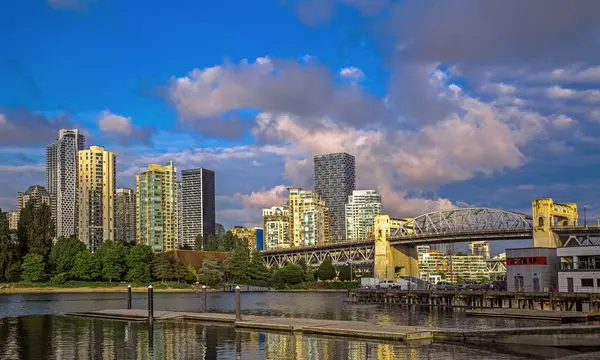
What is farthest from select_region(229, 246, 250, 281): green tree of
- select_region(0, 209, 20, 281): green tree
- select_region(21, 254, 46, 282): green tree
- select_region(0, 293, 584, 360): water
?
select_region(0, 293, 584, 360): water

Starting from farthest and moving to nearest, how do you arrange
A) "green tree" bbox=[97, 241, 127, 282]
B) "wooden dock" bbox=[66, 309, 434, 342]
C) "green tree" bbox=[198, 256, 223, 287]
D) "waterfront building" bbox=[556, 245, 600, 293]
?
"green tree" bbox=[198, 256, 223, 287], "green tree" bbox=[97, 241, 127, 282], "waterfront building" bbox=[556, 245, 600, 293], "wooden dock" bbox=[66, 309, 434, 342]

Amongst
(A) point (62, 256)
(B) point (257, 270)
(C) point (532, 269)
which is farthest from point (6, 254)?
(C) point (532, 269)

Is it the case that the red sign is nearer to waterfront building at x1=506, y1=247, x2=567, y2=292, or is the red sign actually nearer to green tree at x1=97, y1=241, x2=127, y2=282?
waterfront building at x1=506, y1=247, x2=567, y2=292

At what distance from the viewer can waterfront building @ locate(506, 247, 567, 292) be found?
90562mm

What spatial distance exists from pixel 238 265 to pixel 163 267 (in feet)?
78.2

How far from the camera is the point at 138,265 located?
167750 mm

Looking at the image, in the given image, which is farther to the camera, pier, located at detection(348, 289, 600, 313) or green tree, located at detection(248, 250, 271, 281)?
green tree, located at detection(248, 250, 271, 281)

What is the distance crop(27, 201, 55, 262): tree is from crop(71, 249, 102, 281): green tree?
792cm

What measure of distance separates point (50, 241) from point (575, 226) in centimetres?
13316

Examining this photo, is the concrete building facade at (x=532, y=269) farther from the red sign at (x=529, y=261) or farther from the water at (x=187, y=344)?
the water at (x=187, y=344)

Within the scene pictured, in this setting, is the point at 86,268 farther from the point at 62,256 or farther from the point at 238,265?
the point at 238,265

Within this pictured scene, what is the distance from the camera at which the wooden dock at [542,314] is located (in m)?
64.9

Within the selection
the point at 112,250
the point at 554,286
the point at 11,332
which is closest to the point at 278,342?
the point at 11,332

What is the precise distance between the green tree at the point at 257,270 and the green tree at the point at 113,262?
37.1 meters
